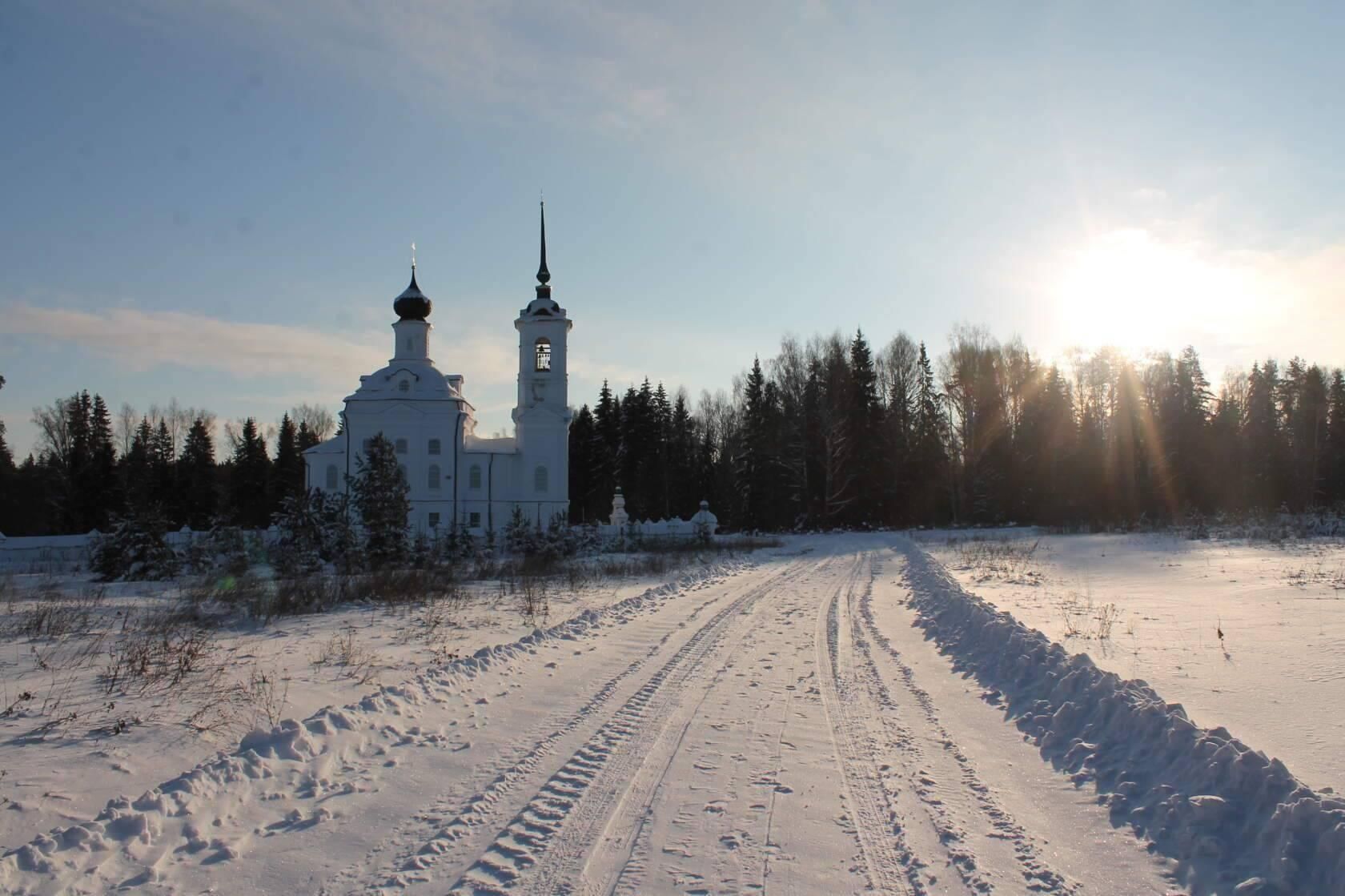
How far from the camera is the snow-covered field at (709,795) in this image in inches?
155

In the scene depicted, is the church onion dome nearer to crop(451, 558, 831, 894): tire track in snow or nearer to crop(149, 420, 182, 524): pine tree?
crop(149, 420, 182, 524): pine tree

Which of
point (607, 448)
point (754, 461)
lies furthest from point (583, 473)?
point (754, 461)

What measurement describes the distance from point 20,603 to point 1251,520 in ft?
117

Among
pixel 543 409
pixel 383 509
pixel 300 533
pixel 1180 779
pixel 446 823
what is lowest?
pixel 446 823

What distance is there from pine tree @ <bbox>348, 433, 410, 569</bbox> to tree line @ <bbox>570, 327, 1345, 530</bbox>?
30.2 m

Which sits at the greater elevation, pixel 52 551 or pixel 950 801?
pixel 52 551

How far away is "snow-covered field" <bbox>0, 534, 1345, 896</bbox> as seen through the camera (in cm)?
394

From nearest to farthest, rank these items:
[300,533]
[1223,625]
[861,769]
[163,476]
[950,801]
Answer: [950,801] < [861,769] < [1223,625] < [300,533] < [163,476]

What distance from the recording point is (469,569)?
76.1 feet

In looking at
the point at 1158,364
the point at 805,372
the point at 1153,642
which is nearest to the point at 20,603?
the point at 1153,642

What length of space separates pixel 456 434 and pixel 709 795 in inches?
1661

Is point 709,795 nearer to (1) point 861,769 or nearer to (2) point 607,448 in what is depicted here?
(1) point 861,769

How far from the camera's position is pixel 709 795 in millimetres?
5023

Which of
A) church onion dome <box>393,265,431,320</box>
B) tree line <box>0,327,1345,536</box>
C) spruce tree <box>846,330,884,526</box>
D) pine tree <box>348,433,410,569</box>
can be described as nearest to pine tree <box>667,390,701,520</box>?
tree line <box>0,327,1345,536</box>
